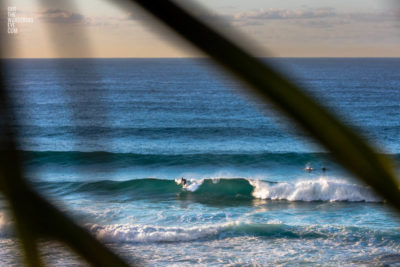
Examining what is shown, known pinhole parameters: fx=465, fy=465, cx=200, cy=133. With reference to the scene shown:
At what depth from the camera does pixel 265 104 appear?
26 cm

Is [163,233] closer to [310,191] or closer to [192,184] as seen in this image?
[192,184]

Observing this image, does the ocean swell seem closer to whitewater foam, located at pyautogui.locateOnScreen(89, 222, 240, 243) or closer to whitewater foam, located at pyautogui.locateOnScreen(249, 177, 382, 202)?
whitewater foam, located at pyautogui.locateOnScreen(249, 177, 382, 202)

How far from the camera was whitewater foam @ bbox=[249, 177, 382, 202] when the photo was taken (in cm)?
1628

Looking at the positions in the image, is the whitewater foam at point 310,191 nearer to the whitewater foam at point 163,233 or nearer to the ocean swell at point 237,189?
the ocean swell at point 237,189

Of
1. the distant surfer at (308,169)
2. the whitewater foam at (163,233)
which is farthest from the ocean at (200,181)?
the distant surfer at (308,169)

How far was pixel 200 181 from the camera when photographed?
1848 centimetres

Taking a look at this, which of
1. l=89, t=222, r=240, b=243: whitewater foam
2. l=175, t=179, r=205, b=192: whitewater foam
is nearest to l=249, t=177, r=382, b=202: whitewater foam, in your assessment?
l=175, t=179, r=205, b=192: whitewater foam

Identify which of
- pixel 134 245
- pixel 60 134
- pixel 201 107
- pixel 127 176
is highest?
pixel 201 107

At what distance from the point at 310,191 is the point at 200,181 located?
4317 millimetres

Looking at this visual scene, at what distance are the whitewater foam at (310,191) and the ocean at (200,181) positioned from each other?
0.04 meters

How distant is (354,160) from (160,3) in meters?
0.14

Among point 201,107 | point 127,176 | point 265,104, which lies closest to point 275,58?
point 265,104

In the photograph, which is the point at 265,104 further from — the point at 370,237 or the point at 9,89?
the point at 370,237

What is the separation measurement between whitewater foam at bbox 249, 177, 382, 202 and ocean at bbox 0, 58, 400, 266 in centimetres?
4
